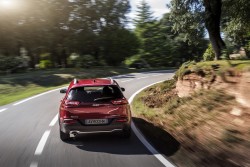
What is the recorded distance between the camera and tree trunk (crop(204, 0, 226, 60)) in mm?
21233

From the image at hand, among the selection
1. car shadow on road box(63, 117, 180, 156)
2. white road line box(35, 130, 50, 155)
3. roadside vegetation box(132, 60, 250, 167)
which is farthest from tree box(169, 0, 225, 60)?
white road line box(35, 130, 50, 155)

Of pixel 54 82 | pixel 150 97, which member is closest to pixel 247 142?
pixel 150 97

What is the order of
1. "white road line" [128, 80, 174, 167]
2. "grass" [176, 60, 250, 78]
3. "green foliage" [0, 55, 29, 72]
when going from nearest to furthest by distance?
"white road line" [128, 80, 174, 167], "grass" [176, 60, 250, 78], "green foliage" [0, 55, 29, 72]

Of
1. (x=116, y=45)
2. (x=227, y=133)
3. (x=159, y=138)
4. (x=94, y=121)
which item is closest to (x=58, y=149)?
(x=94, y=121)

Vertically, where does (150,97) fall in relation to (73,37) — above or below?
below

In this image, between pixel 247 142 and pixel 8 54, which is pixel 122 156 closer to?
pixel 247 142

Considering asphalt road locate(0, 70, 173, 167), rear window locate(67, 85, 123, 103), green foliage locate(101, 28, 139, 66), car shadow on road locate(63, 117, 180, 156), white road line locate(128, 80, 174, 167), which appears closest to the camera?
white road line locate(128, 80, 174, 167)

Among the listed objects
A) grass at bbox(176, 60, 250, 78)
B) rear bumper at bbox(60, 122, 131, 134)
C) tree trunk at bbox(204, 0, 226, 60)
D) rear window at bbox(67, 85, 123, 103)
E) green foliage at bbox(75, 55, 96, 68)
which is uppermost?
tree trunk at bbox(204, 0, 226, 60)

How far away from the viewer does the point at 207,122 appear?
1018cm

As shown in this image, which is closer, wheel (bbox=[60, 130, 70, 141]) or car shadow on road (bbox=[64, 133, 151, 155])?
car shadow on road (bbox=[64, 133, 151, 155])

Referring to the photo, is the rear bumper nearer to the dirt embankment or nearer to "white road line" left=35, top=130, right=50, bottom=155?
"white road line" left=35, top=130, right=50, bottom=155

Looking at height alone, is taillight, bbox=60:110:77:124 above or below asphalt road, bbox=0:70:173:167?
above

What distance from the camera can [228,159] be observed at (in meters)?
6.99

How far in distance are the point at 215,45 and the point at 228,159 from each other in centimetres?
1565
